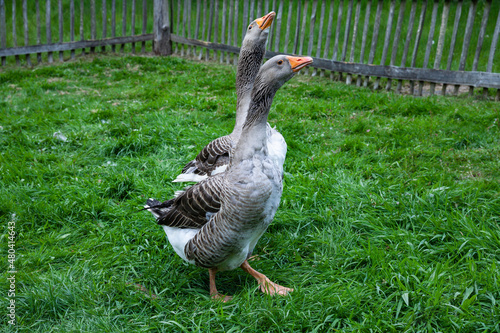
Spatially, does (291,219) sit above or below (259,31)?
below

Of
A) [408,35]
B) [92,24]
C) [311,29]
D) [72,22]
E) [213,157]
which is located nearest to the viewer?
[213,157]

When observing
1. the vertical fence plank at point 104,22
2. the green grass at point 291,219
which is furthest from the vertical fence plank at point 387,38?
the vertical fence plank at point 104,22

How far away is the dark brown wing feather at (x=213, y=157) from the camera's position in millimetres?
3580

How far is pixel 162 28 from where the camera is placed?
1098cm

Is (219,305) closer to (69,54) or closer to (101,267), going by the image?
(101,267)

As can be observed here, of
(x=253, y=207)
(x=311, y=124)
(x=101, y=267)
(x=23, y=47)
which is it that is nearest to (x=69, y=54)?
(x=23, y=47)

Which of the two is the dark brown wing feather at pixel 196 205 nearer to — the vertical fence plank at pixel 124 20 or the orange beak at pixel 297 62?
the orange beak at pixel 297 62

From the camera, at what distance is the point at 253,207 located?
2.48 meters

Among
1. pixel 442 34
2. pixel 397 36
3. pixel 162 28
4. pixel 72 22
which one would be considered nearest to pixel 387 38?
pixel 397 36

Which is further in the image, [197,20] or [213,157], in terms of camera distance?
[197,20]

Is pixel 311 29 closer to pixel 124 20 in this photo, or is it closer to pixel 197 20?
pixel 197 20

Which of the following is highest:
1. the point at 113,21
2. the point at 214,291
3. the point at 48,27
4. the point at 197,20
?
the point at 197,20

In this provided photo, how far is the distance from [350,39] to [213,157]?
797 centimetres

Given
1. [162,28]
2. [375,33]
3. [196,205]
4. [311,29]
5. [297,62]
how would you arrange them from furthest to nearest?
[162,28]
[311,29]
[375,33]
[196,205]
[297,62]
